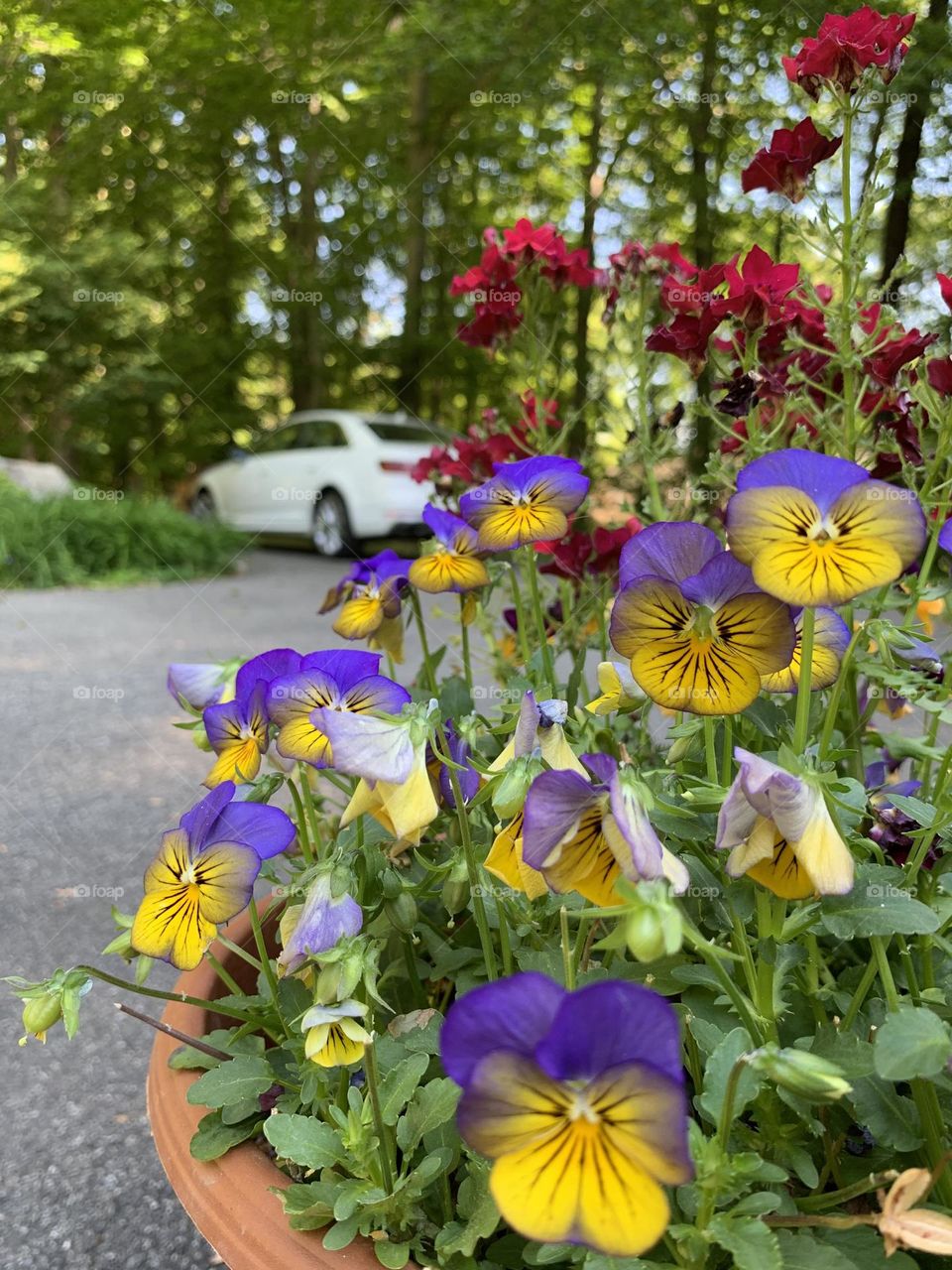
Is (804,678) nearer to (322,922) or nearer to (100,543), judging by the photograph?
(322,922)

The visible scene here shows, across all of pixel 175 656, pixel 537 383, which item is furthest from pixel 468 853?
pixel 175 656

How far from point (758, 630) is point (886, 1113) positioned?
0.37m

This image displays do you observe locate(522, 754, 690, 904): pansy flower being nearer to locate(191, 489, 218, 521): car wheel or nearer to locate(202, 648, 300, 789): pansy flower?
locate(202, 648, 300, 789): pansy flower

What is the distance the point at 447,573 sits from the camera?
105 cm

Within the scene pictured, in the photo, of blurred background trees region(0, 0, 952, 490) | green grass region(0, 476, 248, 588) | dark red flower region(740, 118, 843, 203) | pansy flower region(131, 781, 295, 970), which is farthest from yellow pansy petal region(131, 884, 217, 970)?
green grass region(0, 476, 248, 588)

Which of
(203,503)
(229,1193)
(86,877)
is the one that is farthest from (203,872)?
(203,503)

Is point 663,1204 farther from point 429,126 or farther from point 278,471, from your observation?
point 429,126

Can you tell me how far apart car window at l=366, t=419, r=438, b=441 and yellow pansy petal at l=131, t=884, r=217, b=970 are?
23.2ft

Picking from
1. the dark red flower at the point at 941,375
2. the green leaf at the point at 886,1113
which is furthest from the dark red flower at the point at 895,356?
the green leaf at the point at 886,1113

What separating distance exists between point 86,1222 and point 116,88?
970cm

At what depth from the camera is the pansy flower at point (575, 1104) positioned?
45 cm

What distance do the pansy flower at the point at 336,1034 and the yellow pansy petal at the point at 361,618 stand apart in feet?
1.49

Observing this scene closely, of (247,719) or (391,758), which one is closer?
(391,758)

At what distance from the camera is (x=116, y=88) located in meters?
8.75
